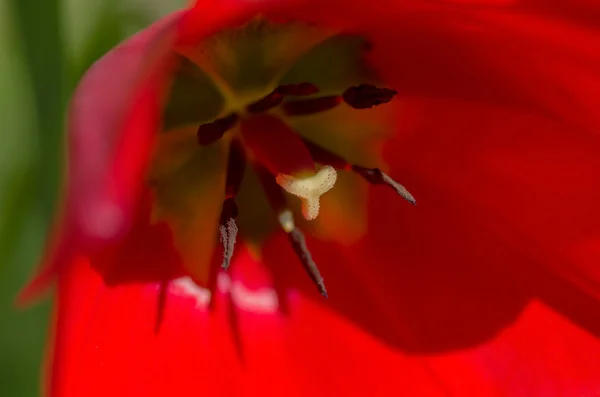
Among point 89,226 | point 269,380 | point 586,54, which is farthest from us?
point 269,380

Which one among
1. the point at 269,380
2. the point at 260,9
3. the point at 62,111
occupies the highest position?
the point at 260,9

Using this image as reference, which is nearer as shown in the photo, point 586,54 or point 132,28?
point 586,54

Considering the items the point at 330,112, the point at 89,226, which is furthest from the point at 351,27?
→ the point at 89,226

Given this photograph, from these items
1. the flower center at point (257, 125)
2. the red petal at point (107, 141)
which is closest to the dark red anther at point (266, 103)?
the flower center at point (257, 125)

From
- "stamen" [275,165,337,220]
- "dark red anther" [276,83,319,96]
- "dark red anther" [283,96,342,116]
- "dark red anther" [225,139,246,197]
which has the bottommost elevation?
"dark red anther" [225,139,246,197]

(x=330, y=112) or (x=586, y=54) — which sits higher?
(x=586, y=54)

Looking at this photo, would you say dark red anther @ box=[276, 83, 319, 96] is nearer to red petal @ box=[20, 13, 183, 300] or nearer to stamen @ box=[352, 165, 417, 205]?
stamen @ box=[352, 165, 417, 205]

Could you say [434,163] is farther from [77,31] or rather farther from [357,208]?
[77,31]

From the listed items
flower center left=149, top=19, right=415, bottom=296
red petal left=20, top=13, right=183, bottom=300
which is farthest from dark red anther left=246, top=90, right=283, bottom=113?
red petal left=20, top=13, right=183, bottom=300
